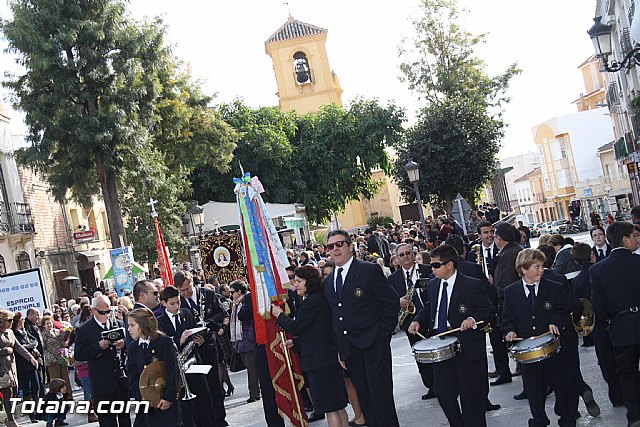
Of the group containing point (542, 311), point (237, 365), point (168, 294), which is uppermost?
point (168, 294)

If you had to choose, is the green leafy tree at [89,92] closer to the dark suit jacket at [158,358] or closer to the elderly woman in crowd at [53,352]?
the elderly woman in crowd at [53,352]

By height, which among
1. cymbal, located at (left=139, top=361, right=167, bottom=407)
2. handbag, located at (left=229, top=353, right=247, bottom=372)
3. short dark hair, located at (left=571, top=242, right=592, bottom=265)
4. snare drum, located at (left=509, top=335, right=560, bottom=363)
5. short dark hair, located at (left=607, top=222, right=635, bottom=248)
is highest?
short dark hair, located at (left=607, top=222, right=635, bottom=248)

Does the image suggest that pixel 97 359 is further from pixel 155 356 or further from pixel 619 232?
pixel 619 232

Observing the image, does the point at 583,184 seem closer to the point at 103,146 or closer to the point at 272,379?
the point at 103,146

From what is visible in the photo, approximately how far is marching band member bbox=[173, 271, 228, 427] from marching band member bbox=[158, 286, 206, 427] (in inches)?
7.0

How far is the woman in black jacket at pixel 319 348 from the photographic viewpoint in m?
9.08

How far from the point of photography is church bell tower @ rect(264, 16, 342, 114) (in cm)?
6944

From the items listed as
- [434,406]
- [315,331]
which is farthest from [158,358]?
[434,406]

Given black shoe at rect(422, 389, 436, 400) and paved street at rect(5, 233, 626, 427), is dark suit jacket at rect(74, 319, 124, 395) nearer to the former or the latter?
paved street at rect(5, 233, 626, 427)

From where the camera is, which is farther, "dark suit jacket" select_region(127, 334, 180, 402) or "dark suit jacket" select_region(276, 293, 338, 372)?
"dark suit jacket" select_region(276, 293, 338, 372)

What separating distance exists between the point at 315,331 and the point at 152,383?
1.66m

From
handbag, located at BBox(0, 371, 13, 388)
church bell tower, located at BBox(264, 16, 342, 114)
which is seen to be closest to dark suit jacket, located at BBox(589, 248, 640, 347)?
handbag, located at BBox(0, 371, 13, 388)

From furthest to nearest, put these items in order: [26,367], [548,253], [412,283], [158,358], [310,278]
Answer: [26,367] → [412,283] → [548,253] → [310,278] → [158,358]

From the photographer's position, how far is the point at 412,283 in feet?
37.1
